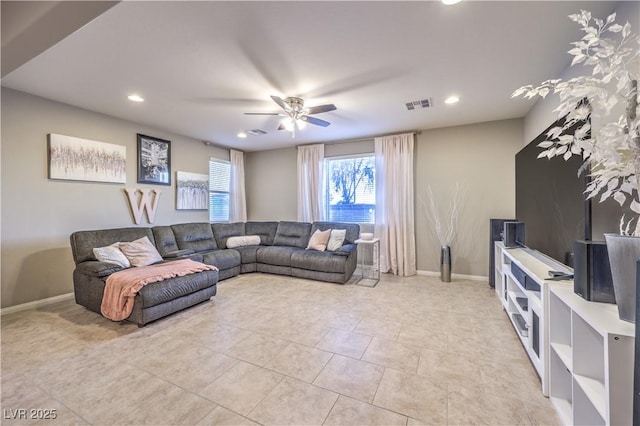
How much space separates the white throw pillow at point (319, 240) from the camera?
14.7 feet

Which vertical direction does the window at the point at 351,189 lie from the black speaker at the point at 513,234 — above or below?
above

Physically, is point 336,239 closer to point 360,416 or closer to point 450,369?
point 450,369

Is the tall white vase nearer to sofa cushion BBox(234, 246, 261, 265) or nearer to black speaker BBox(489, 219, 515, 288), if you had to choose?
black speaker BBox(489, 219, 515, 288)

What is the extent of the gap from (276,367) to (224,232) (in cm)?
354

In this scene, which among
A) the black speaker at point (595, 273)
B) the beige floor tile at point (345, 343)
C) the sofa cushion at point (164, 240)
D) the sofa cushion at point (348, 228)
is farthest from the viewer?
the sofa cushion at point (348, 228)

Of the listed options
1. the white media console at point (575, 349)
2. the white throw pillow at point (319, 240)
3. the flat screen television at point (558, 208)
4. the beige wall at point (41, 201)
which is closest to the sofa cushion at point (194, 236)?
the beige wall at point (41, 201)

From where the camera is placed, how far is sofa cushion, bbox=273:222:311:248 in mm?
4973

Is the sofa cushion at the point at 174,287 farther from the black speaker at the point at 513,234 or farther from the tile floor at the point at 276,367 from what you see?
the black speaker at the point at 513,234

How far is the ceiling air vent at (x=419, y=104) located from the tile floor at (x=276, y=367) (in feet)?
8.40

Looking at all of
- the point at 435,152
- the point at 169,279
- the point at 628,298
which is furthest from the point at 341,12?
the point at 435,152

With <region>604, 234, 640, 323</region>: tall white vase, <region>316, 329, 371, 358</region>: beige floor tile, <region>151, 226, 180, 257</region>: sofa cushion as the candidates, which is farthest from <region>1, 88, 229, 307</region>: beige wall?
<region>604, 234, 640, 323</region>: tall white vase

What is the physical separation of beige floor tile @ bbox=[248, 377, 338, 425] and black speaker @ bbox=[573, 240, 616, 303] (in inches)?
60.9

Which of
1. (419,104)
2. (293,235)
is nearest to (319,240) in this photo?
(293,235)

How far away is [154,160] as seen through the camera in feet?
14.1
